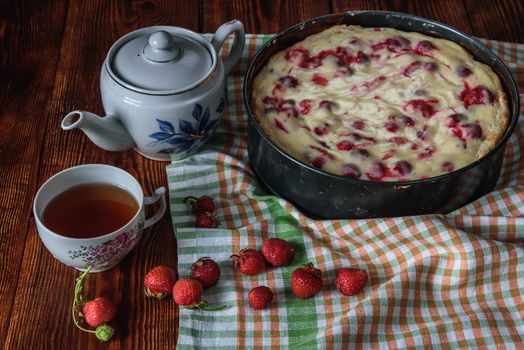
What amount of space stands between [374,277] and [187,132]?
0.53 m

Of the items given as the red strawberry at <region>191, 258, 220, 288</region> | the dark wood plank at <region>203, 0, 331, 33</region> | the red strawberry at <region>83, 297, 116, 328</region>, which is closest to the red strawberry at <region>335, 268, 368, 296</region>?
the red strawberry at <region>191, 258, 220, 288</region>

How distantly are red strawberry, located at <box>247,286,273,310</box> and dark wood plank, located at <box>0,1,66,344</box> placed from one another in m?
0.47

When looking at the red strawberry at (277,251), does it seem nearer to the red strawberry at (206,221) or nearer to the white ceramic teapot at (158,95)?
the red strawberry at (206,221)

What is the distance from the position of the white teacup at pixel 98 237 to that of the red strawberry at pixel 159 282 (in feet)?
0.24

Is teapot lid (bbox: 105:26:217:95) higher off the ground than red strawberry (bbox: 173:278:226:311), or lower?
higher

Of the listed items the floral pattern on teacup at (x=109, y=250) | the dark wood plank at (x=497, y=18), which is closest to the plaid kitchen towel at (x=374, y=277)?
the floral pattern on teacup at (x=109, y=250)

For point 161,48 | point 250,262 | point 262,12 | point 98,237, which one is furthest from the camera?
point 262,12

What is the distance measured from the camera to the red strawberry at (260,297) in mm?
1433

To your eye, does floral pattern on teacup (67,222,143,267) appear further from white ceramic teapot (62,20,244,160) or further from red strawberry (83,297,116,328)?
white ceramic teapot (62,20,244,160)

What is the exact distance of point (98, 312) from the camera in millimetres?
1394

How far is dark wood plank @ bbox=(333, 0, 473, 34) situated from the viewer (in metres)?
2.21

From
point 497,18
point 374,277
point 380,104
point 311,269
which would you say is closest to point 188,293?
point 311,269

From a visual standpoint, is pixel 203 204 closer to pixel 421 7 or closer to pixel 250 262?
pixel 250 262

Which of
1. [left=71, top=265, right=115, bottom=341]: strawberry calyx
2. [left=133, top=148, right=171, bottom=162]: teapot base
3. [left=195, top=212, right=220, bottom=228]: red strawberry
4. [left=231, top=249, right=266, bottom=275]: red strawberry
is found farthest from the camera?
[left=133, top=148, right=171, bottom=162]: teapot base
